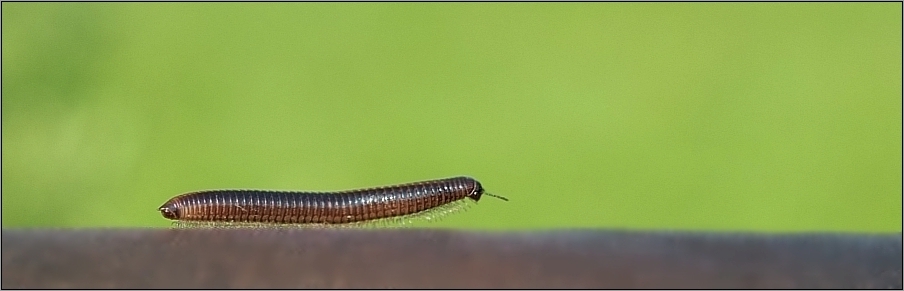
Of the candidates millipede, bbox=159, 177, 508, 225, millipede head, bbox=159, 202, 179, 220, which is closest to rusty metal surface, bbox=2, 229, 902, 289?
millipede, bbox=159, 177, 508, 225

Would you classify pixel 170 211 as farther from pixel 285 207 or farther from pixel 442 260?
pixel 442 260

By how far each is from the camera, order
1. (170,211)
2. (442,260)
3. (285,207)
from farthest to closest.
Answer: (170,211) < (285,207) < (442,260)

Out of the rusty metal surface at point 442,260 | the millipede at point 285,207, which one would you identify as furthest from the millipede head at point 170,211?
the rusty metal surface at point 442,260

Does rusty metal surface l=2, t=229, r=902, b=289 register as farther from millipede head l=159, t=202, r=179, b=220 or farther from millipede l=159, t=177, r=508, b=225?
millipede head l=159, t=202, r=179, b=220

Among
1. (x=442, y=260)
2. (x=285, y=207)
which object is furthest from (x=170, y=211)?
(x=442, y=260)

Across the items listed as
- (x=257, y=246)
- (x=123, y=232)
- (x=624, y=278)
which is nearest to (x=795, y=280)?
(x=624, y=278)

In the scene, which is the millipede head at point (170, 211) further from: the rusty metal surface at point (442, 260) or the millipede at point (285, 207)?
the rusty metal surface at point (442, 260)

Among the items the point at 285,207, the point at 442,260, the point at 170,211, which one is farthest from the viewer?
the point at 170,211

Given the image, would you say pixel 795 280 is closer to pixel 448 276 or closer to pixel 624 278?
pixel 624 278
